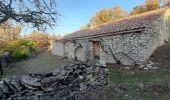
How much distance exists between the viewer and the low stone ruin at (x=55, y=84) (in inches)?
295

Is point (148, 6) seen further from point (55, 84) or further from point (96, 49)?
point (55, 84)

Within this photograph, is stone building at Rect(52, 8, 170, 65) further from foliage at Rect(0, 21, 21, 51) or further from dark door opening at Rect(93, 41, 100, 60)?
foliage at Rect(0, 21, 21, 51)

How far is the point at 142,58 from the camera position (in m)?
15.6

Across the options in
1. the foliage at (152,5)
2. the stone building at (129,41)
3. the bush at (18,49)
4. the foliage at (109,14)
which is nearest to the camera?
the stone building at (129,41)

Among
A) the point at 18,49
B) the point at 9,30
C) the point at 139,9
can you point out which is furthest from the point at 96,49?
the point at 139,9

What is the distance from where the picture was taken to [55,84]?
25.3 feet

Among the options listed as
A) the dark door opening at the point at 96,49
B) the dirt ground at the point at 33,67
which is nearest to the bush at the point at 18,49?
the dirt ground at the point at 33,67

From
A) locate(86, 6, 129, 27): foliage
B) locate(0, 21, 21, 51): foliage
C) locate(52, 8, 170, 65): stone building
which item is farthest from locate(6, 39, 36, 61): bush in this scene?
locate(86, 6, 129, 27): foliage

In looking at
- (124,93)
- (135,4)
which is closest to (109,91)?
(124,93)

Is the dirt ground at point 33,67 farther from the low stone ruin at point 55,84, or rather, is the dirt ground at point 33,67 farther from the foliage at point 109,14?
the foliage at point 109,14

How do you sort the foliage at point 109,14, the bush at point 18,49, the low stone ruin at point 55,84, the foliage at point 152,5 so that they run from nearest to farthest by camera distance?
the low stone ruin at point 55,84 → the bush at point 18,49 → the foliage at point 152,5 → the foliage at point 109,14

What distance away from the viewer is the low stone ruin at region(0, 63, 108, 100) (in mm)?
7480

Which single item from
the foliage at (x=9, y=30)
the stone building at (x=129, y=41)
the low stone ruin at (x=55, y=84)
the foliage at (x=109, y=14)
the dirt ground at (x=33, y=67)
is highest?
the foliage at (x=109, y=14)

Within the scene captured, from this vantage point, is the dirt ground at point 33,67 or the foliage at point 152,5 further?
the foliage at point 152,5
